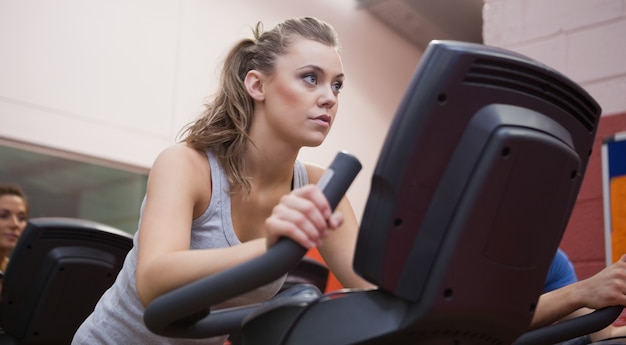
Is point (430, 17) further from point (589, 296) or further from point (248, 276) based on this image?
point (248, 276)

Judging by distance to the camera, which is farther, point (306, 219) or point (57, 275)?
point (57, 275)

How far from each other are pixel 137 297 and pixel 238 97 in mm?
419

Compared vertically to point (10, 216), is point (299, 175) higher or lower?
higher

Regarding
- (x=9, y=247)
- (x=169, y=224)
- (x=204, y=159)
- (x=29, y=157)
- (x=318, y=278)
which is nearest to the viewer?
(x=169, y=224)

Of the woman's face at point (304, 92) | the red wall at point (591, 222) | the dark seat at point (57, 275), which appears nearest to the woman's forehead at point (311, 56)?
the woman's face at point (304, 92)

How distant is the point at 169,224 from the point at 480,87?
45 centimetres

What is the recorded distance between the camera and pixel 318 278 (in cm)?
209

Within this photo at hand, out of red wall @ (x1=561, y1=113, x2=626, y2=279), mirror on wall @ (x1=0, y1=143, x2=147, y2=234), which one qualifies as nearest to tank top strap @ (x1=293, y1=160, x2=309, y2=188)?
red wall @ (x1=561, y1=113, x2=626, y2=279)

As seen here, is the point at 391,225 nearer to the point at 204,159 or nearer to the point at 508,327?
the point at 508,327

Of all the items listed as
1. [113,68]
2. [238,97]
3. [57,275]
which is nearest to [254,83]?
[238,97]

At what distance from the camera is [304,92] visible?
1.15 meters

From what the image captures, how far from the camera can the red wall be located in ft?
7.38

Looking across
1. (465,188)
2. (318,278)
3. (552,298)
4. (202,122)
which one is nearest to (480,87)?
(465,188)

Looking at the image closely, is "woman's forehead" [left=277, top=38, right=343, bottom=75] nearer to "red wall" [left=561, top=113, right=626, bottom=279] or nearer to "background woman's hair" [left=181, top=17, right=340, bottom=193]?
"background woman's hair" [left=181, top=17, right=340, bottom=193]
